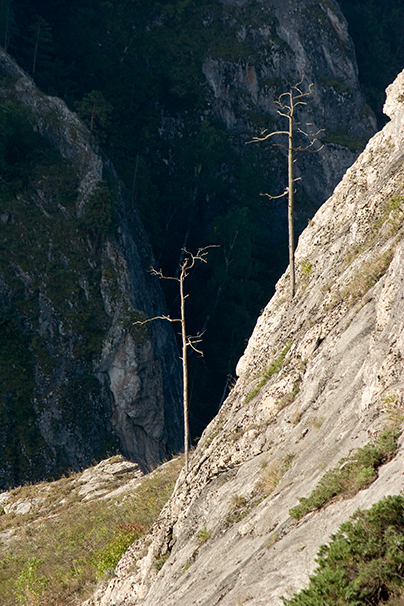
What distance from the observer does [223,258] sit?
6144 cm

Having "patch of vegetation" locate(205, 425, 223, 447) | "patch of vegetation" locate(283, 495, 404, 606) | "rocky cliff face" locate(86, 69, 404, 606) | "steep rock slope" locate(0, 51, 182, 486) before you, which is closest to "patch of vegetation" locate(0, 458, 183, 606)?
"rocky cliff face" locate(86, 69, 404, 606)

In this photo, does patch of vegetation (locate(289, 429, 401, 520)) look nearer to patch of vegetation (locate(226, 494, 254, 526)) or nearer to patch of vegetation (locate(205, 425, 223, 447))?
patch of vegetation (locate(226, 494, 254, 526))

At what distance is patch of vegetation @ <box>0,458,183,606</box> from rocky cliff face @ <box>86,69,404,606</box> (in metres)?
1.94

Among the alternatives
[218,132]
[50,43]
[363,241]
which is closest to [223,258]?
[218,132]

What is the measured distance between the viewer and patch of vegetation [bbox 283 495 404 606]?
6547 millimetres

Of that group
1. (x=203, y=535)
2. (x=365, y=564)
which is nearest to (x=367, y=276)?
(x=203, y=535)

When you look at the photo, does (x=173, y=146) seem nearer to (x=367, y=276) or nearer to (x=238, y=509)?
(x=367, y=276)

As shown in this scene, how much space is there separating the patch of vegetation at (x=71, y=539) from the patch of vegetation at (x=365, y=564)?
9.70 metres

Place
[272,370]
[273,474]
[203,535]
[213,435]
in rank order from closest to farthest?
[273,474] → [203,535] → [272,370] → [213,435]

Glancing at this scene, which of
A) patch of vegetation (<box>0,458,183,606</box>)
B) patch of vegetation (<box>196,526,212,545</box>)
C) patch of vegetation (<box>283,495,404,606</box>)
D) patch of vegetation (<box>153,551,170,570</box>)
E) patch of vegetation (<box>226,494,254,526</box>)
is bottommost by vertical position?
patch of vegetation (<box>0,458,183,606</box>)

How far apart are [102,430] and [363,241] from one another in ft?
103

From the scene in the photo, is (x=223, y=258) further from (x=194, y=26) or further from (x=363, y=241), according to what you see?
(x=363, y=241)

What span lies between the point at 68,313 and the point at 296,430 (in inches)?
1325

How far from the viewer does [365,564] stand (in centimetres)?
676
